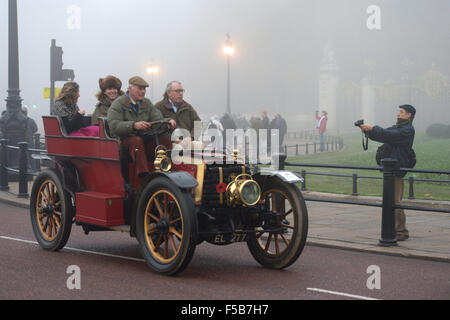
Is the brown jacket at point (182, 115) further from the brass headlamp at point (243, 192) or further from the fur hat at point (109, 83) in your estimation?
the brass headlamp at point (243, 192)

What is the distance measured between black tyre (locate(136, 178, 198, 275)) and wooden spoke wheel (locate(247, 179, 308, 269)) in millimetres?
849

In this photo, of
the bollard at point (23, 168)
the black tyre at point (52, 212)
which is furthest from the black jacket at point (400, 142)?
the bollard at point (23, 168)

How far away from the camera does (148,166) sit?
26.5ft

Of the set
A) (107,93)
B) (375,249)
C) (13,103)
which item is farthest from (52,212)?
(13,103)

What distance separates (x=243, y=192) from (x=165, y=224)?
0.82 metres

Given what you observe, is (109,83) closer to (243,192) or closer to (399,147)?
(243,192)

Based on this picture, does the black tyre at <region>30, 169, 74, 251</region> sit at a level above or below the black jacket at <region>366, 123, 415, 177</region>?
below

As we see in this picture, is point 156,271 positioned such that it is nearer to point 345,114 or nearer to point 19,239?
point 19,239

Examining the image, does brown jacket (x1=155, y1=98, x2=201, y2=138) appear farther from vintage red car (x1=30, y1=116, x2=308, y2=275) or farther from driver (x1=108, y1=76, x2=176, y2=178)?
vintage red car (x1=30, y1=116, x2=308, y2=275)

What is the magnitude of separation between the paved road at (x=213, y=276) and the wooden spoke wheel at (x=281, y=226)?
0.17 m

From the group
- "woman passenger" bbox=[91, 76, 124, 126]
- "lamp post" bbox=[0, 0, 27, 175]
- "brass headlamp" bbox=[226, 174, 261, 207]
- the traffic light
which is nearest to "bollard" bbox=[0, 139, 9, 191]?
"lamp post" bbox=[0, 0, 27, 175]

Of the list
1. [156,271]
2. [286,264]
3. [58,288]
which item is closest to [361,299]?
[286,264]

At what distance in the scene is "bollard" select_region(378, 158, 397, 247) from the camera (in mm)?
9438
